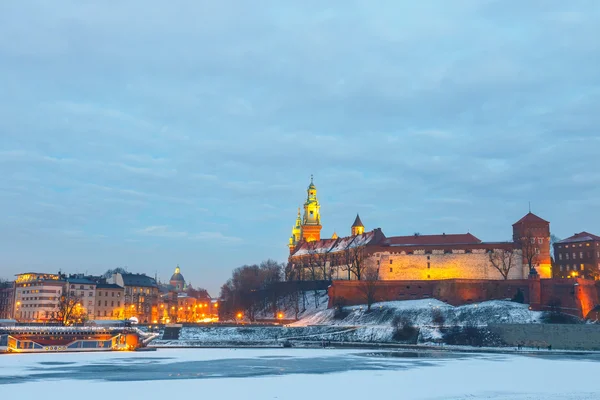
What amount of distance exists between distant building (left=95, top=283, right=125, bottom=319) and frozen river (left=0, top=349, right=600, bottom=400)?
70874 mm

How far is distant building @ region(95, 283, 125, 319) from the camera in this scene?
13112 centimetres

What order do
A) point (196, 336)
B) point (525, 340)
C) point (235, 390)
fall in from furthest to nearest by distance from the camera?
point (196, 336)
point (525, 340)
point (235, 390)

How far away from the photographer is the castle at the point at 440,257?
10419 cm

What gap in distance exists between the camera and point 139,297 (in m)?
140

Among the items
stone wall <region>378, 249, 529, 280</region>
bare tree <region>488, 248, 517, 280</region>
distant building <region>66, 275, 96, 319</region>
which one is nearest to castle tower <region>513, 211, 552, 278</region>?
bare tree <region>488, 248, 517, 280</region>

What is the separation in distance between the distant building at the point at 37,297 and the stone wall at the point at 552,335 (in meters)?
82.3

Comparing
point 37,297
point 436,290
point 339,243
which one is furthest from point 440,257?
point 37,297

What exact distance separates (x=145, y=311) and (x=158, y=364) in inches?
3593

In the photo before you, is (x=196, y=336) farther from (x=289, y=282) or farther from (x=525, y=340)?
(x=525, y=340)

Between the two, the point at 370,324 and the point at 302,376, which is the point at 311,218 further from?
the point at 302,376

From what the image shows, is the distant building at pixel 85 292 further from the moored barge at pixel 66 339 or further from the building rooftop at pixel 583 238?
the building rooftop at pixel 583 238

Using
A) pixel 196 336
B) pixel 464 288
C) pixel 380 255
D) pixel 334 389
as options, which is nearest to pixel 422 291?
pixel 464 288

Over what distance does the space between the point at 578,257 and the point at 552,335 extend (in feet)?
152

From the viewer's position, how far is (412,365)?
50.9 m
